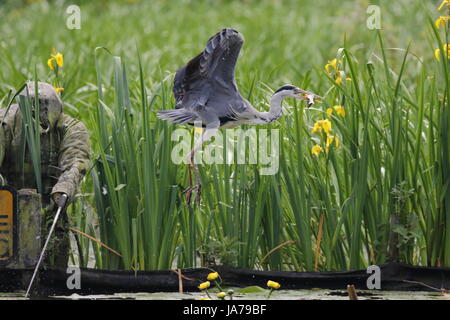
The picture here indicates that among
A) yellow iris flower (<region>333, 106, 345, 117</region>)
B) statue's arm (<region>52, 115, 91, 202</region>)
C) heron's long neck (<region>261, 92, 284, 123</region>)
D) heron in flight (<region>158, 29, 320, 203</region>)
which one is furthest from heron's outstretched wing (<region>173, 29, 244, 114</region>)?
yellow iris flower (<region>333, 106, 345, 117</region>)

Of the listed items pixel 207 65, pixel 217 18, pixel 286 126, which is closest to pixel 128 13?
pixel 217 18

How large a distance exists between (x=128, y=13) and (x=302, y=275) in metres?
9.51

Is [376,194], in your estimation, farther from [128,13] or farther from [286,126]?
[128,13]

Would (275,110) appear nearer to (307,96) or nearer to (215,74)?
(307,96)

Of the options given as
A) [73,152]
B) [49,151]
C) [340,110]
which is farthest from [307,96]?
[49,151]

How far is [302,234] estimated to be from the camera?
405cm

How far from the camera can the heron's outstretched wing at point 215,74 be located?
303 cm

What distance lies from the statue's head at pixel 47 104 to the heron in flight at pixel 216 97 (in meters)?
0.90

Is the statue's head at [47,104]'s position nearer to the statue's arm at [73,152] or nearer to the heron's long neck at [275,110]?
the statue's arm at [73,152]

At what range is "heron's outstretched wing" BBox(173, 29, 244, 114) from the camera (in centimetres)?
303

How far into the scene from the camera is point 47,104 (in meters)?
3.81

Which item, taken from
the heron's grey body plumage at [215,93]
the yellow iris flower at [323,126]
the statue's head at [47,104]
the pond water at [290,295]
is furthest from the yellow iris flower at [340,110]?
the statue's head at [47,104]

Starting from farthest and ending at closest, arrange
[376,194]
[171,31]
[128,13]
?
[128,13] < [171,31] < [376,194]

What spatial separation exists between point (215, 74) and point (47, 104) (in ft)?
3.44
